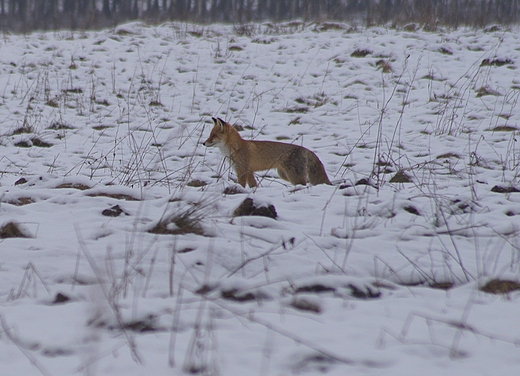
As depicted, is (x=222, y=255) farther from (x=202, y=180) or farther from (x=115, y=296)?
(x=202, y=180)

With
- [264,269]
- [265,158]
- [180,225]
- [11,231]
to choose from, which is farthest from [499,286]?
[265,158]

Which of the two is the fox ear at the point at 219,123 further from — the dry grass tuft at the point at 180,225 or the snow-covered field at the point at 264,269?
the dry grass tuft at the point at 180,225

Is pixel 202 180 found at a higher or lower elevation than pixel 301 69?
lower

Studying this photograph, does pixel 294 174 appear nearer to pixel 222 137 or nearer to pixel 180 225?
pixel 222 137

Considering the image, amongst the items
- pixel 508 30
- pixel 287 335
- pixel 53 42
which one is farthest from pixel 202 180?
pixel 508 30

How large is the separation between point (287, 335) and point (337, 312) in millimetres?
373

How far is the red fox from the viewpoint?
5726 millimetres

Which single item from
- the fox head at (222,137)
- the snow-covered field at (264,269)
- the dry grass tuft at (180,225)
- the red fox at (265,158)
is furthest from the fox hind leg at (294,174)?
the dry grass tuft at (180,225)

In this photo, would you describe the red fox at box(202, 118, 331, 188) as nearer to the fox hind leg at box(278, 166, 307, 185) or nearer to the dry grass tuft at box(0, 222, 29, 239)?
the fox hind leg at box(278, 166, 307, 185)

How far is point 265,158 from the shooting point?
6297mm

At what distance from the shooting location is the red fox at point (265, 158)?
18.8 ft

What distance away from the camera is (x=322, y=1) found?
95.5ft

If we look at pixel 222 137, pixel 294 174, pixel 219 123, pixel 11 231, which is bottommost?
pixel 294 174

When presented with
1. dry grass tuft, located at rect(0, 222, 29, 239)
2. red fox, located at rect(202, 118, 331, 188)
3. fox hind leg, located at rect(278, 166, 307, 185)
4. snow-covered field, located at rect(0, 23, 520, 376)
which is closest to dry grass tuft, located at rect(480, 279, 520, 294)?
snow-covered field, located at rect(0, 23, 520, 376)
